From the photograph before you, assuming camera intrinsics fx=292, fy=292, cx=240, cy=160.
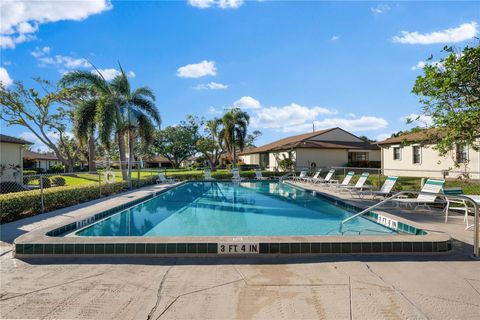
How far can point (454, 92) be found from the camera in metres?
8.73

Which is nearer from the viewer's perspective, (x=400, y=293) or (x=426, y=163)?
(x=400, y=293)

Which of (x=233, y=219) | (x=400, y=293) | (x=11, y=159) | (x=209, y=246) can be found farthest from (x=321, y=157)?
(x=400, y=293)

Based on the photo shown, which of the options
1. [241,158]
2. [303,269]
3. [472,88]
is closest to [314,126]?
[241,158]

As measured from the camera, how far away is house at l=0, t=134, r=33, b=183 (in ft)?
55.6

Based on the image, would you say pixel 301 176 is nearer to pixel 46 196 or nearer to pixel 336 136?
pixel 336 136

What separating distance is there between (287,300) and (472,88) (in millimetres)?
8739

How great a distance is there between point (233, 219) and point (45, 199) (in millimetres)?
6037

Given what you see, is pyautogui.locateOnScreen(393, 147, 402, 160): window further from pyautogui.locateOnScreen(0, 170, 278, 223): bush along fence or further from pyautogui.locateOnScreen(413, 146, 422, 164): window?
pyautogui.locateOnScreen(0, 170, 278, 223): bush along fence

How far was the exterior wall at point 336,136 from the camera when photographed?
32.2 meters

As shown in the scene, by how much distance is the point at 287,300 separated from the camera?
3.26 meters

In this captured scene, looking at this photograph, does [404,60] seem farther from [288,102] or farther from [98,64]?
[288,102]

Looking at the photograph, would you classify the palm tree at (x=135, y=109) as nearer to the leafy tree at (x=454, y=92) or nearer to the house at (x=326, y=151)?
the house at (x=326, y=151)

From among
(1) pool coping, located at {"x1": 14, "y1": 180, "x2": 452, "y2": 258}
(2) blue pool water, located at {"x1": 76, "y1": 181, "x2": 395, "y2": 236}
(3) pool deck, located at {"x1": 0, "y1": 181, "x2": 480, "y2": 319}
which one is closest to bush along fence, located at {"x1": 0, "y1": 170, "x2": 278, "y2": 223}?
(2) blue pool water, located at {"x1": 76, "y1": 181, "x2": 395, "y2": 236}

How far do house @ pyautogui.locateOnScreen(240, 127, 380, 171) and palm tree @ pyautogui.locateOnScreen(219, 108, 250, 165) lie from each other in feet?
12.7
